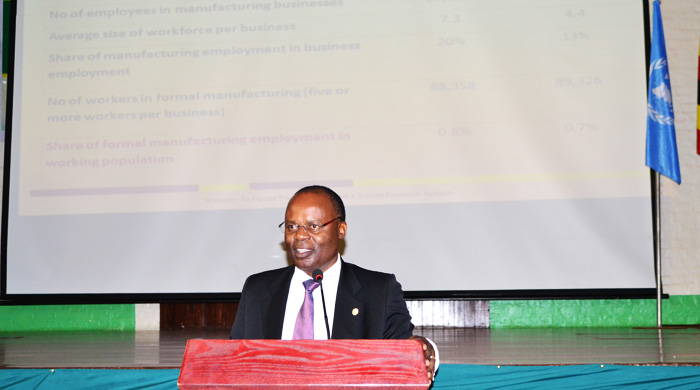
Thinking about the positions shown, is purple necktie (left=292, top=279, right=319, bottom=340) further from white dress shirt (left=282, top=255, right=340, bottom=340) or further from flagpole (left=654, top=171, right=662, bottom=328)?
flagpole (left=654, top=171, right=662, bottom=328)

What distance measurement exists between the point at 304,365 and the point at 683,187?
14.9ft

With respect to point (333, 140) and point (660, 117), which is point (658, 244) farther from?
point (333, 140)

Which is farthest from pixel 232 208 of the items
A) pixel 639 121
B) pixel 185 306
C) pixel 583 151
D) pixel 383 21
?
pixel 639 121

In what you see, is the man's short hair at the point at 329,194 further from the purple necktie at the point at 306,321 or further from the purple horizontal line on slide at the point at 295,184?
the purple horizontal line on slide at the point at 295,184

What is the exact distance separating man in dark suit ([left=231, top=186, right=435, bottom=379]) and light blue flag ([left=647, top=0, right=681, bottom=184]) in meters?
3.06

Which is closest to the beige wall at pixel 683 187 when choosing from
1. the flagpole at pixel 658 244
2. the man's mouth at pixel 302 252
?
the flagpole at pixel 658 244

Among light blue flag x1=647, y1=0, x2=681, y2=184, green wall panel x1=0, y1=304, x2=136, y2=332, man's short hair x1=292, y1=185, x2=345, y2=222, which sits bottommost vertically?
green wall panel x1=0, y1=304, x2=136, y2=332

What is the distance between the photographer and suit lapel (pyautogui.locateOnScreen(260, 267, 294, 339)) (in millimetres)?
2017

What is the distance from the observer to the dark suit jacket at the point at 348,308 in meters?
2.01

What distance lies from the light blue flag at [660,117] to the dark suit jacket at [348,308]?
10.0 ft

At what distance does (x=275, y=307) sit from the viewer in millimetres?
2057

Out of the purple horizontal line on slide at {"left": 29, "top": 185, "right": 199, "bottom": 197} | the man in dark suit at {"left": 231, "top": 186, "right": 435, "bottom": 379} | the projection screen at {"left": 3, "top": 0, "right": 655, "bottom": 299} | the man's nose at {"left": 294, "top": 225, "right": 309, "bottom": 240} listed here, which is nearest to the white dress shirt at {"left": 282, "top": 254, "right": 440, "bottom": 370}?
the man in dark suit at {"left": 231, "top": 186, "right": 435, "bottom": 379}

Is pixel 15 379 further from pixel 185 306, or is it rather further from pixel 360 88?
pixel 360 88

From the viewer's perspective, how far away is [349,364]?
1133mm
